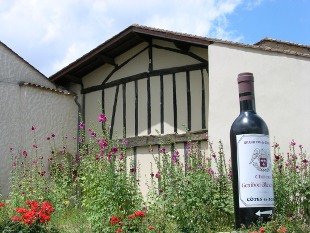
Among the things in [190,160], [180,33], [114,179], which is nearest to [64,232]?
[114,179]

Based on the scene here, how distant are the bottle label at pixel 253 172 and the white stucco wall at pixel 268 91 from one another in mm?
3316

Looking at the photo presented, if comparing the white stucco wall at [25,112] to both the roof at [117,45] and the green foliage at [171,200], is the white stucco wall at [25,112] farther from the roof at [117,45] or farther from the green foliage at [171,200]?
the green foliage at [171,200]

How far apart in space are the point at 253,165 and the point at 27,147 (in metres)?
7.32

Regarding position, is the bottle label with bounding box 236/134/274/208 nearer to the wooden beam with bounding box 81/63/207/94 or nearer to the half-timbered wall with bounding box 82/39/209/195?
the half-timbered wall with bounding box 82/39/209/195

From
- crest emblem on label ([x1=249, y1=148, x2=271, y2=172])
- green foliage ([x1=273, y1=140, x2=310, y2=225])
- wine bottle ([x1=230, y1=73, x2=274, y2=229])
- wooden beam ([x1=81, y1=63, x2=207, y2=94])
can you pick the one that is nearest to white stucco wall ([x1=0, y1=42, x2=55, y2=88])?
wooden beam ([x1=81, y1=63, x2=207, y2=94])

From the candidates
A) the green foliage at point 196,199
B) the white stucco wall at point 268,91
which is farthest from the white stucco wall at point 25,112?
the green foliage at point 196,199

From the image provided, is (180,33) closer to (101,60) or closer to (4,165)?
(101,60)

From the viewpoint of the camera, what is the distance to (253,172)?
4.59 metres

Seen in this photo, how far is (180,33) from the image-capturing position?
9578 millimetres

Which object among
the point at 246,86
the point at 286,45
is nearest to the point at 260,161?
the point at 246,86

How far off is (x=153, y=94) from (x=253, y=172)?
6.31 metres

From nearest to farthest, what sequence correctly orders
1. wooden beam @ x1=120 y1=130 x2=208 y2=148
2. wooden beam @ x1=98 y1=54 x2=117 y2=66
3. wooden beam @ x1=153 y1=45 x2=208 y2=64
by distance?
wooden beam @ x1=120 y1=130 x2=208 y2=148 → wooden beam @ x1=153 y1=45 x2=208 y2=64 → wooden beam @ x1=98 y1=54 x2=117 y2=66

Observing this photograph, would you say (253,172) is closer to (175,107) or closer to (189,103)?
(189,103)

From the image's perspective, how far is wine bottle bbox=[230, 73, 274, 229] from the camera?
458 centimetres
